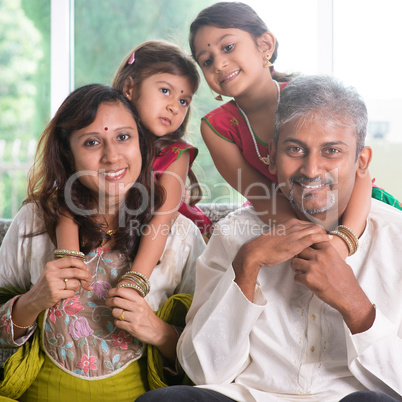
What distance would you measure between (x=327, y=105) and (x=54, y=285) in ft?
3.26

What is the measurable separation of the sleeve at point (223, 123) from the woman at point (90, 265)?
290mm

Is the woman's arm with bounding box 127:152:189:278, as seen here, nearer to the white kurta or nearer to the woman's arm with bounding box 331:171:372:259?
the white kurta

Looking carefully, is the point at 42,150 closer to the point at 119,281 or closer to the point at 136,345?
the point at 119,281

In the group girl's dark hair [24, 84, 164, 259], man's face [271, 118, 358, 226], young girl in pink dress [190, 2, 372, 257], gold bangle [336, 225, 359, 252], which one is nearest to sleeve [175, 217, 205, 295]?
girl's dark hair [24, 84, 164, 259]

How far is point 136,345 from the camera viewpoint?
1721mm

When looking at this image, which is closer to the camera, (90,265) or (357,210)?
(357,210)

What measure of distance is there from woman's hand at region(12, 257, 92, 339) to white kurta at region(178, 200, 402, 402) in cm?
38

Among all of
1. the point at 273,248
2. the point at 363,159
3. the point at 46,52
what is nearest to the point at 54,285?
the point at 273,248

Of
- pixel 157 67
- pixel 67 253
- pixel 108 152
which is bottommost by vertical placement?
pixel 67 253

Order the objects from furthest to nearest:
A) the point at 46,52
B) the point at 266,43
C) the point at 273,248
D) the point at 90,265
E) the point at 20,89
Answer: the point at 20,89, the point at 46,52, the point at 266,43, the point at 90,265, the point at 273,248

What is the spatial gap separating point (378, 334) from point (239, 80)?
1.02 m

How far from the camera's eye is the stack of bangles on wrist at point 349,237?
4.95 feet

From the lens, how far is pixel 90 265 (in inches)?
70.4

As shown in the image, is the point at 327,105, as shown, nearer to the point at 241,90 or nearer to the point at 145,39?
the point at 241,90
